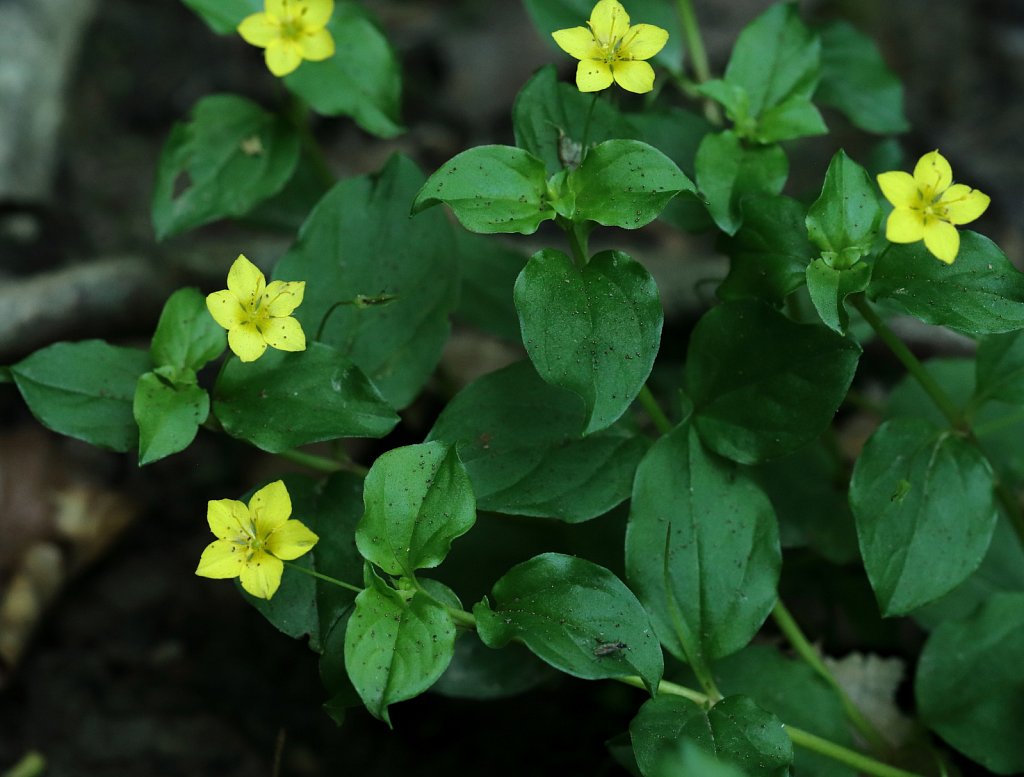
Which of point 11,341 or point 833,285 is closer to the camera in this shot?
point 833,285

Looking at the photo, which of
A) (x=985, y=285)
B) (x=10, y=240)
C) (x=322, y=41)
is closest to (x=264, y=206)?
(x=322, y=41)

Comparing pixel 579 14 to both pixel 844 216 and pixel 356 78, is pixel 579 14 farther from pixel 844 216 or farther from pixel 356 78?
pixel 844 216

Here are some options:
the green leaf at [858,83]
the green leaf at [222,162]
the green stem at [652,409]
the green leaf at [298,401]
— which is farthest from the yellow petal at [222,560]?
the green leaf at [858,83]

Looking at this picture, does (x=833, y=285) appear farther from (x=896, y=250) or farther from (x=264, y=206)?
(x=264, y=206)

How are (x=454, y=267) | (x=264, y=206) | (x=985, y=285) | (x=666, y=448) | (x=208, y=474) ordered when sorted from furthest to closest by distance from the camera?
(x=208, y=474)
(x=264, y=206)
(x=454, y=267)
(x=666, y=448)
(x=985, y=285)

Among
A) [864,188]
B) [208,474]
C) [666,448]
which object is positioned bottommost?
[208,474]

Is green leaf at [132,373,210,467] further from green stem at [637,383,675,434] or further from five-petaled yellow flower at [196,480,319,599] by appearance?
green stem at [637,383,675,434]

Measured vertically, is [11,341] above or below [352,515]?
below

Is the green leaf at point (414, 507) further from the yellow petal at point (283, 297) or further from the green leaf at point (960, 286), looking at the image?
the green leaf at point (960, 286)
